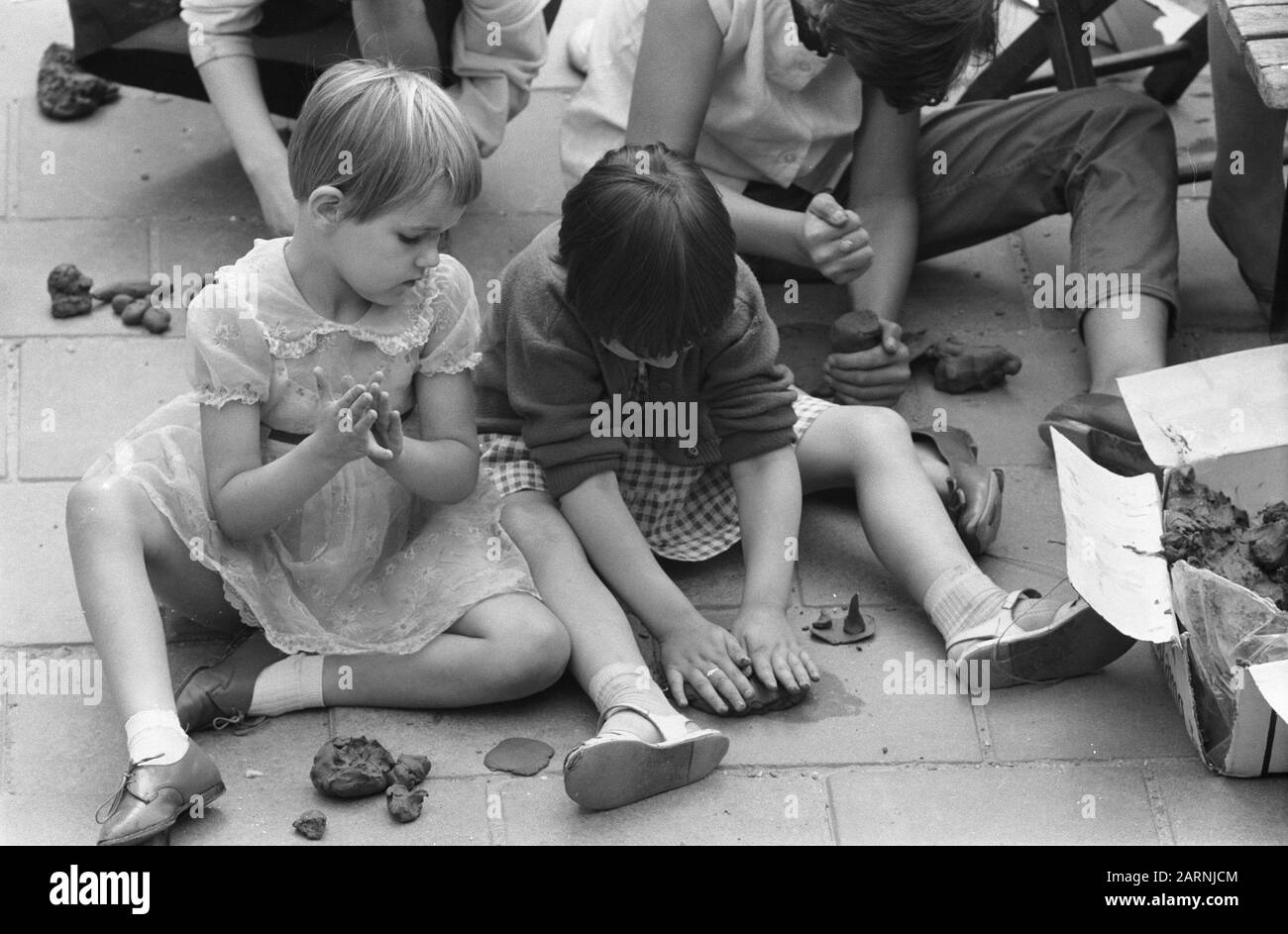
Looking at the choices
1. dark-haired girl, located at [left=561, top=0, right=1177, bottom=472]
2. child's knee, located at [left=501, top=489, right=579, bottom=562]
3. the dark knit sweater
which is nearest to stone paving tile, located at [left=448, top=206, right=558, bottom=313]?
dark-haired girl, located at [left=561, top=0, right=1177, bottom=472]

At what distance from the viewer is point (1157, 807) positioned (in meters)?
2.24

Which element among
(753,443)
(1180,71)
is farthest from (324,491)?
(1180,71)

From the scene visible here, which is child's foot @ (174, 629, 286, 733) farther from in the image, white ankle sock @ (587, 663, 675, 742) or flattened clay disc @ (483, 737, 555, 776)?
white ankle sock @ (587, 663, 675, 742)

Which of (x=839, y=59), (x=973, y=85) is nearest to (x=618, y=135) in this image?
(x=839, y=59)

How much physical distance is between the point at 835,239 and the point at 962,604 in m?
0.58

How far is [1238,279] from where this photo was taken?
326 centimetres

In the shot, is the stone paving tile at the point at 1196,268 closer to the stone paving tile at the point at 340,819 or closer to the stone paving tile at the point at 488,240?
the stone paving tile at the point at 488,240

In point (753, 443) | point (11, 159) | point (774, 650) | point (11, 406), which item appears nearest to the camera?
point (774, 650)

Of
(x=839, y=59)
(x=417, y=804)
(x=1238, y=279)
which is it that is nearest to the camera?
(x=417, y=804)

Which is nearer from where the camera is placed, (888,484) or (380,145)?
(380,145)

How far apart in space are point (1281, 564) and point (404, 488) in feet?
3.78

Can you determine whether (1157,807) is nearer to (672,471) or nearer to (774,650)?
(774,650)
